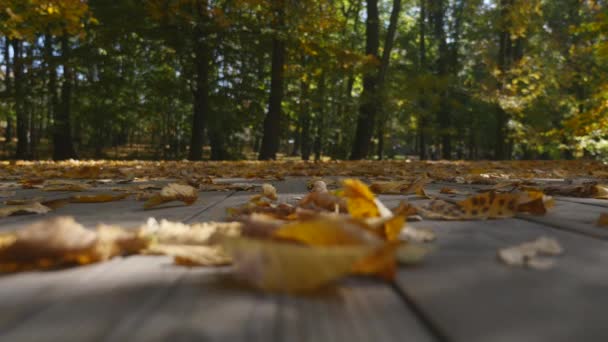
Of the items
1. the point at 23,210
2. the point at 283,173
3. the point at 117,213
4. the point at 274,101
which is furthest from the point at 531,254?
the point at 274,101

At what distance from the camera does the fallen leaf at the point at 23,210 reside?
1.76 meters

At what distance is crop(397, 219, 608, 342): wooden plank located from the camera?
59cm

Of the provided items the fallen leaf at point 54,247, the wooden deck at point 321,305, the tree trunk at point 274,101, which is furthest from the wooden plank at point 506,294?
the tree trunk at point 274,101

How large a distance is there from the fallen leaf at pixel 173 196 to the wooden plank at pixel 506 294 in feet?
4.55

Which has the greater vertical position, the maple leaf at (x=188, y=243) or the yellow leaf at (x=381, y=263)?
the yellow leaf at (x=381, y=263)

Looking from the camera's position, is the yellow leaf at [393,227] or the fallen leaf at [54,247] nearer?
the fallen leaf at [54,247]

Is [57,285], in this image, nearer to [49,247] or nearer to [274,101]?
[49,247]

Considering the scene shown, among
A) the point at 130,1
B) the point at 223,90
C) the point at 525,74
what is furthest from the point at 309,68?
the point at 525,74

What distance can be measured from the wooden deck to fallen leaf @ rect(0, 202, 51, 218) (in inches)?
43.6

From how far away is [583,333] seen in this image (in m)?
0.58

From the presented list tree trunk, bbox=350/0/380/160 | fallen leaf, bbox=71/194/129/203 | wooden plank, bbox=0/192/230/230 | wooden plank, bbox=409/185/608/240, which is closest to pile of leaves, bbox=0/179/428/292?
wooden plank, bbox=0/192/230/230

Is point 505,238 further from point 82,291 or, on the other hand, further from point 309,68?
point 309,68

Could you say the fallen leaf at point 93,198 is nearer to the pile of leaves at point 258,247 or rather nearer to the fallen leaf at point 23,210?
the fallen leaf at point 23,210

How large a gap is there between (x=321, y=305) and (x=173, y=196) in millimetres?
1596
